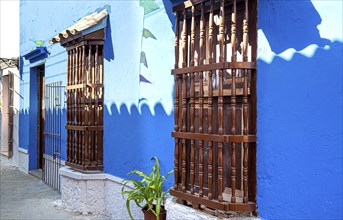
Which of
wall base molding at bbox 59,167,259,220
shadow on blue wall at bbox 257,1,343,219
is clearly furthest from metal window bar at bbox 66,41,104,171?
shadow on blue wall at bbox 257,1,343,219

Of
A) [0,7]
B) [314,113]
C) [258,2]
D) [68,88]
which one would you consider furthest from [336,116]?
[0,7]

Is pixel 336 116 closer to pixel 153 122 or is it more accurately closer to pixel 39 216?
pixel 153 122

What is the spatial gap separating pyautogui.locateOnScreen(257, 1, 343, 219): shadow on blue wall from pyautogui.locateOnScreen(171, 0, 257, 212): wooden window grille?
122 mm

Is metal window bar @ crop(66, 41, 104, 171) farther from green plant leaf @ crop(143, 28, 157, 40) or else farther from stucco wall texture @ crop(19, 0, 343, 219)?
stucco wall texture @ crop(19, 0, 343, 219)

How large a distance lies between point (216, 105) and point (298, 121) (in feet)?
2.63

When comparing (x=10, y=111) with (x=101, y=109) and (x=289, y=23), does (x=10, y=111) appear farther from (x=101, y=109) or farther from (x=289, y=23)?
(x=289, y=23)

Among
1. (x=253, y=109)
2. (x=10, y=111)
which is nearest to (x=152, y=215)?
(x=253, y=109)

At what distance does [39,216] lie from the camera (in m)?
5.30

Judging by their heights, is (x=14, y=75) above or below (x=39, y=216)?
above

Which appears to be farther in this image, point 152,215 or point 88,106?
point 88,106

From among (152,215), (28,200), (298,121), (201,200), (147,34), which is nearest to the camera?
(298,121)

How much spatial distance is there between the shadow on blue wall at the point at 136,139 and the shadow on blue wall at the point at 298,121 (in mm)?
1323

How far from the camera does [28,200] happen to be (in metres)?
6.33

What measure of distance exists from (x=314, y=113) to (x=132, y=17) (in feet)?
9.89
